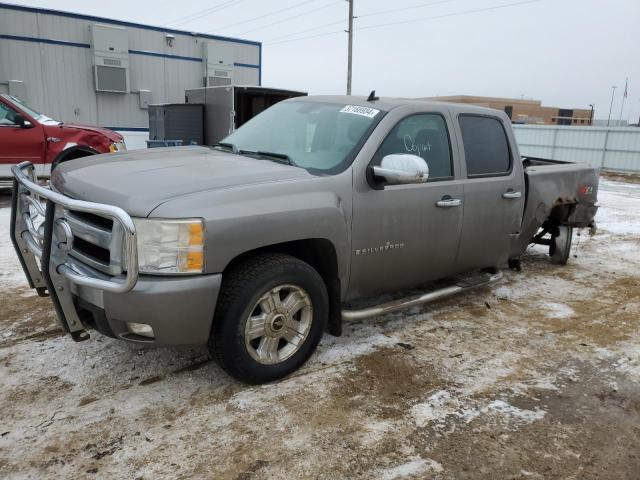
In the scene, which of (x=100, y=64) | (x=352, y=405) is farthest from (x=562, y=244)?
(x=100, y=64)

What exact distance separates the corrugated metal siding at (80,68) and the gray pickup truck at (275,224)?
1259 centimetres

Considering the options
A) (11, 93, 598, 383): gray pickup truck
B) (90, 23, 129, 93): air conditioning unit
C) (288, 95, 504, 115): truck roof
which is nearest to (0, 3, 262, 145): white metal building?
(90, 23, 129, 93): air conditioning unit

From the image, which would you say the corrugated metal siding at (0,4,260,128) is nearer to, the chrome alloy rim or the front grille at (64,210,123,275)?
the front grille at (64,210,123,275)

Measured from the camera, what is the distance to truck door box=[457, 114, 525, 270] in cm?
441

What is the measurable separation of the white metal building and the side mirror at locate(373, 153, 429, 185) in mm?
13916

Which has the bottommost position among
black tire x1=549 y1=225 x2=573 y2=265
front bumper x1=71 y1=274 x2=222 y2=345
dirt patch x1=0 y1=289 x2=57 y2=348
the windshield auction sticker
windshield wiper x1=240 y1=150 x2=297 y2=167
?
dirt patch x1=0 y1=289 x2=57 y2=348

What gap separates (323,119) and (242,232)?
1.53 meters

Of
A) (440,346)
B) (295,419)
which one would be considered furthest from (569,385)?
(295,419)

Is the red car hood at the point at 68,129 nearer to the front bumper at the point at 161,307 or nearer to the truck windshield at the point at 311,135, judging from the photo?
the truck windshield at the point at 311,135

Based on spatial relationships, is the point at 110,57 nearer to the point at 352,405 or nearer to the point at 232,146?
the point at 232,146

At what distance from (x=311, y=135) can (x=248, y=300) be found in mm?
1530

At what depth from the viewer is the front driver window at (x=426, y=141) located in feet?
12.8

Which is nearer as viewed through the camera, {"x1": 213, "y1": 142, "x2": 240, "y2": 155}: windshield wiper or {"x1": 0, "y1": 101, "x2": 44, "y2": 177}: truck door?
{"x1": 213, "y1": 142, "x2": 240, "y2": 155}: windshield wiper

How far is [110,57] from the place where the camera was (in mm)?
15109
